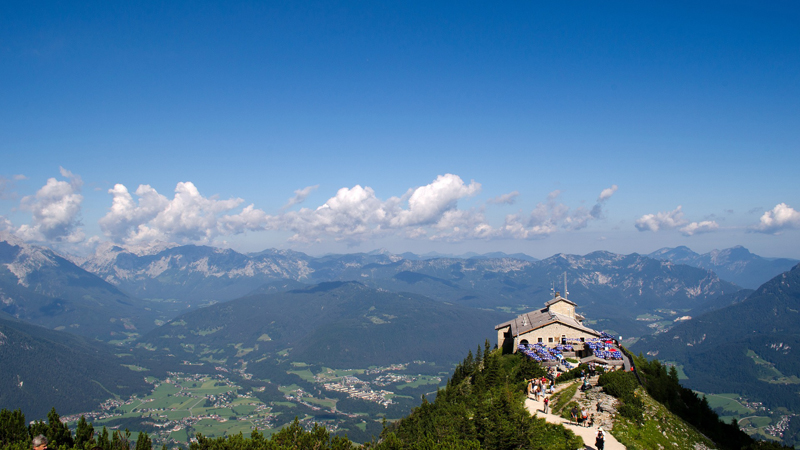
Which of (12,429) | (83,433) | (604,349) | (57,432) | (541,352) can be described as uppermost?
(12,429)

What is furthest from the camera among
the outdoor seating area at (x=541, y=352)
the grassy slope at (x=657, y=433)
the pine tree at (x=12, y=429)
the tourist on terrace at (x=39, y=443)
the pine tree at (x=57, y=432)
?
the outdoor seating area at (x=541, y=352)

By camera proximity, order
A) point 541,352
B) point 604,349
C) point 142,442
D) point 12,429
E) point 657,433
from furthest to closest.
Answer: point 541,352
point 604,349
point 142,442
point 12,429
point 657,433

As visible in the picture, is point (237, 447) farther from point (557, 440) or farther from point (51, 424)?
point (557, 440)

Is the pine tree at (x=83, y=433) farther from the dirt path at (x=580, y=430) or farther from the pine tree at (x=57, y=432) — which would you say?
the dirt path at (x=580, y=430)

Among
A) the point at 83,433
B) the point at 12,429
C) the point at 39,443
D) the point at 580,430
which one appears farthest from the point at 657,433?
the point at 12,429

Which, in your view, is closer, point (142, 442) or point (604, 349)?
point (142, 442)

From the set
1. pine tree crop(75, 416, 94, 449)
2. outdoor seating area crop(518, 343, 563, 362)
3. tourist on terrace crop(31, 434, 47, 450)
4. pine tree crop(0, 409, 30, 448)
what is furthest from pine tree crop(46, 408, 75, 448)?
outdoor seating area crop(518, 343, 563, 362)

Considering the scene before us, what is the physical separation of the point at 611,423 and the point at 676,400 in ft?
38.4

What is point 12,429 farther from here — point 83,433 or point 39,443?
point 39,443

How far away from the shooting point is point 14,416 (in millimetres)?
40000

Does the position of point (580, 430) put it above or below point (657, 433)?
above

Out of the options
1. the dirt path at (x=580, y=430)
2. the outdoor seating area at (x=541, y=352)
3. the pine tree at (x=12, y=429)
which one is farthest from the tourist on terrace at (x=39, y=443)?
the outdoor seating area at (x=541, y=352)

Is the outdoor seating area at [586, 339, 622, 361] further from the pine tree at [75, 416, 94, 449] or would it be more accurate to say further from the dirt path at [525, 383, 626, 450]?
the pine tree at [75, 416, 94, 449]

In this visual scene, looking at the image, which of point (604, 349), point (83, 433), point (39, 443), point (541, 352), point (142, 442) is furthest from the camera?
point (541, 352)
